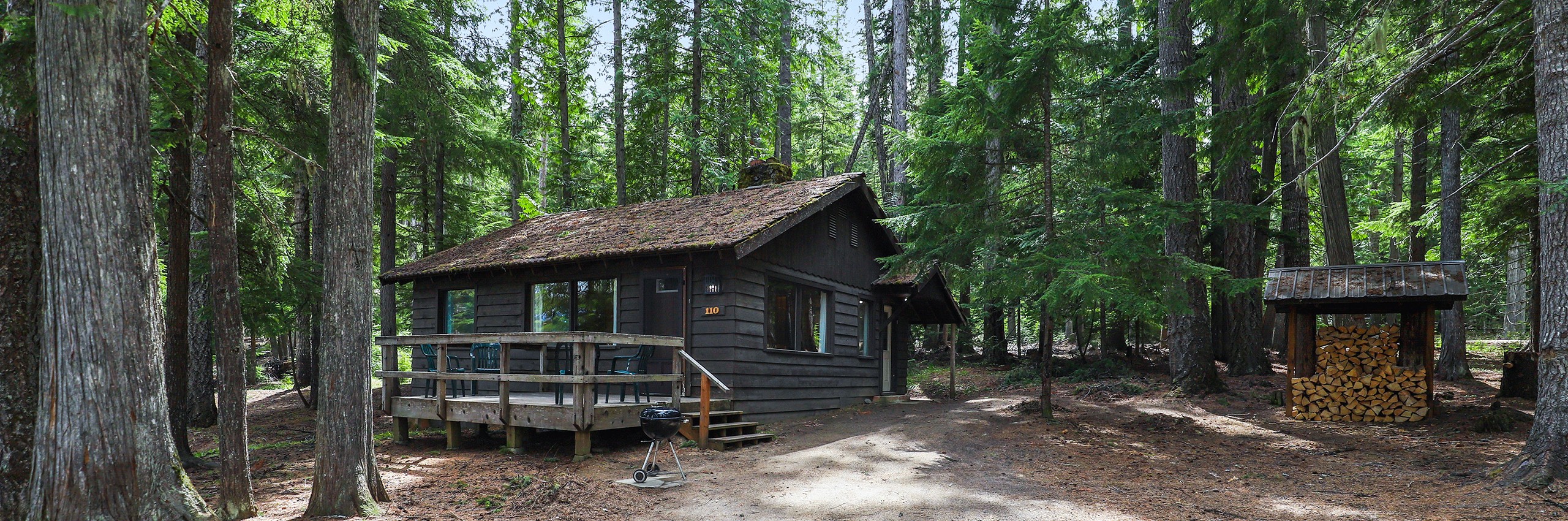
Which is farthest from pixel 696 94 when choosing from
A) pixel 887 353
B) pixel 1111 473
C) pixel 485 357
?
pixel 1111 473

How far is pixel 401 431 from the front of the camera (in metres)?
11.3

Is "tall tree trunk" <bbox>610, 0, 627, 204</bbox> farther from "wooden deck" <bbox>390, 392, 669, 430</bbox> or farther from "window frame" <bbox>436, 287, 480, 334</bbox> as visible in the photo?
"wooden deck" <bbox>390, 392, 669, 430</bbox>

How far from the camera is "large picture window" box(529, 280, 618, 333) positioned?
12891 mm

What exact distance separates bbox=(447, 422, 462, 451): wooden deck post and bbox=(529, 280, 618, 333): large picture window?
269 cm

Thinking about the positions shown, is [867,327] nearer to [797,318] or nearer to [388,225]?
[797,318]

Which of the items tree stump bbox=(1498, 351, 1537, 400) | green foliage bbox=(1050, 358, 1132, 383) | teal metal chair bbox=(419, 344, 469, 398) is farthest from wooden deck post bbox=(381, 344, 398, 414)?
tree stump bbox=(1498, 351, 1537, 400)

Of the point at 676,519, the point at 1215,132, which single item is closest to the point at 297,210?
the point at 676,519

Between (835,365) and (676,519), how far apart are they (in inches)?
325

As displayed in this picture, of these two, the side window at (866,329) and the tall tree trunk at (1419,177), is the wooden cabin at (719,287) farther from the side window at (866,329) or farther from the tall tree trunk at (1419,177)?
the tall tree trunk at (1419,177)

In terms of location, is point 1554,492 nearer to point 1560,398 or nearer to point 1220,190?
point 1560,398

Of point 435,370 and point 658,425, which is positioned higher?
point 435,370

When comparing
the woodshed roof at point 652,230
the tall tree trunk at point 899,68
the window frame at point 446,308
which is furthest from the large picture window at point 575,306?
the tall tree trunk at point 899,68

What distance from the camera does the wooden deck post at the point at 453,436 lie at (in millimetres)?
10656

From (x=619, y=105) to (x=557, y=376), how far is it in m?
13.0
